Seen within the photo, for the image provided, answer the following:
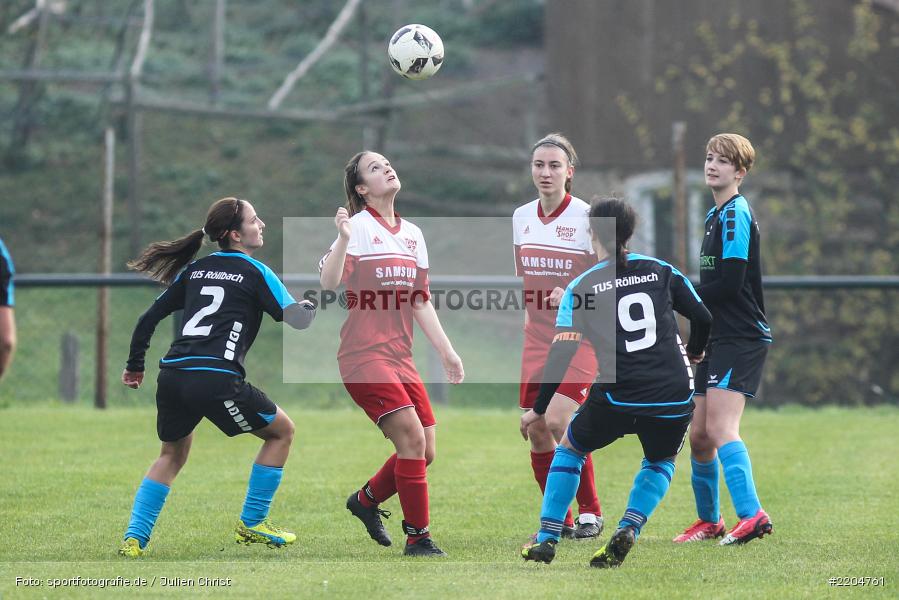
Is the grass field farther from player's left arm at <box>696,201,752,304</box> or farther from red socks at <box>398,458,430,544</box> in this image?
player's left arm at <box>696,201,752,304</box>

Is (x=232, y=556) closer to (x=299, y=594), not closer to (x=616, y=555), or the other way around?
(x=299, y=594)

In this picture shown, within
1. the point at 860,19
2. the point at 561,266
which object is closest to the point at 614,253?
the point at 561,266

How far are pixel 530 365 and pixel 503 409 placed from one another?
639 cm

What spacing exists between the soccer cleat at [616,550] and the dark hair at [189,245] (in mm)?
2538

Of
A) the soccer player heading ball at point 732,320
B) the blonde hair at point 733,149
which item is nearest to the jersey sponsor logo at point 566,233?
the soccer player heading ball at point 732,320

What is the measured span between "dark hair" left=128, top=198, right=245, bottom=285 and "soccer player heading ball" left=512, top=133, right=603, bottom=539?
171cm

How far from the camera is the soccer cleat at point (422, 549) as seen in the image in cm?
609

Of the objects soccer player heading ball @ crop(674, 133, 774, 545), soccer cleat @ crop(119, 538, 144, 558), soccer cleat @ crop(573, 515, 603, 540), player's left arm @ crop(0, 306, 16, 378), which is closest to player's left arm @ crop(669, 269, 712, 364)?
soccer player heading ball @ crop(674, 133, 774, 545)

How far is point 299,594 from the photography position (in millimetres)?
4930

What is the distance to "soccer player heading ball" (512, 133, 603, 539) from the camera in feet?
22.0

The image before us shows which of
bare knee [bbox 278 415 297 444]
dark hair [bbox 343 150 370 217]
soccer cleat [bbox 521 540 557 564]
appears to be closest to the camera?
soccer cleat [bbox 521 540 557 564]

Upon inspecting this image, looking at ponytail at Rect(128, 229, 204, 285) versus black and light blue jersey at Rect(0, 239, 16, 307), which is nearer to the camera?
black and light blue jersey at Rect(0, 239, 16, 307)

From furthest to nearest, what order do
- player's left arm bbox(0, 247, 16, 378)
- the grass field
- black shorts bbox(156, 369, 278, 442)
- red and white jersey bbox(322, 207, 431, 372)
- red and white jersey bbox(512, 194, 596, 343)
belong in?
red and white jersey bbox(512, 194, 596, 343) < red and white jersey bbox(322, 207, 431, 372) < black shorts bbox(156, 369, 278, 442) < player's left arm bbox(0, 247, 16, 378) < the grass field

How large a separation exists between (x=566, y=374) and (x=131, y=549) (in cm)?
253
